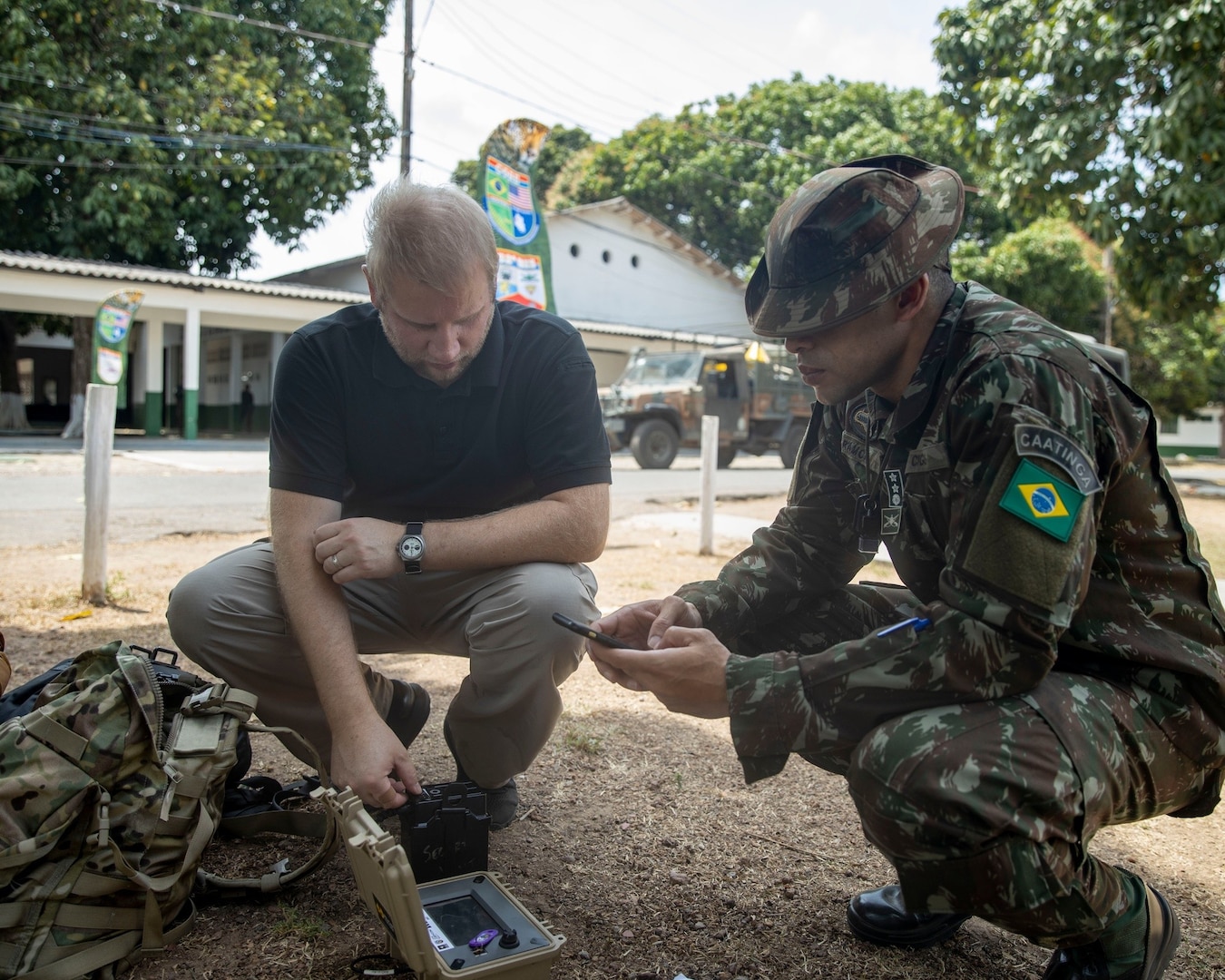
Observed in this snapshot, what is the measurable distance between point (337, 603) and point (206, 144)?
19.8 m

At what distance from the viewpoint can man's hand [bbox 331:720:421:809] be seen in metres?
1.80

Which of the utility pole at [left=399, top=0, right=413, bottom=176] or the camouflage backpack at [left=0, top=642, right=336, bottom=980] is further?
the utility pole at [left=399, top=0, right=413, bottom=176]

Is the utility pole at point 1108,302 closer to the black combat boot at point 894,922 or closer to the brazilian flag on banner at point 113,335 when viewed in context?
the brazilian flag on banner at point 113,335

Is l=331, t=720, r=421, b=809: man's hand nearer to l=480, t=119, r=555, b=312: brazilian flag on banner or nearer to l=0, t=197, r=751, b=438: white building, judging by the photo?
l=480, t=119, r=555, b=312: brazilian flag on banner

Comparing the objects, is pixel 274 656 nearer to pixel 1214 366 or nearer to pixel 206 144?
pixel 206 144

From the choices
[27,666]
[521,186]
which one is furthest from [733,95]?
[27,666]

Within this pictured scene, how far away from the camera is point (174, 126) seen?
19109mm

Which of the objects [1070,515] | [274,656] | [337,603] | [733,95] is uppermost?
[733,95]

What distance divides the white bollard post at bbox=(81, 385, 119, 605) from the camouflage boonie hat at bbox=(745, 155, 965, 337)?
142 inches

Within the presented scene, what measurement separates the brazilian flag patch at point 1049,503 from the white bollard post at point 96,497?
4.05 meters

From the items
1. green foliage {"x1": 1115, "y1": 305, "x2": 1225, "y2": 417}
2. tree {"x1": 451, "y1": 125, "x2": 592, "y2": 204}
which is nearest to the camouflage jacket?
green foliage {"x1": 1115, "y1": 305, "x2": 1225, "y2": 417}

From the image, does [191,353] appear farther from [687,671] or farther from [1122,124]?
[687,671]

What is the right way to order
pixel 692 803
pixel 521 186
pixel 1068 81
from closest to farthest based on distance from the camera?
pixel 692 803
pixel 521 186
pixel 1068 81

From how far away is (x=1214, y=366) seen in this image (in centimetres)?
2959
